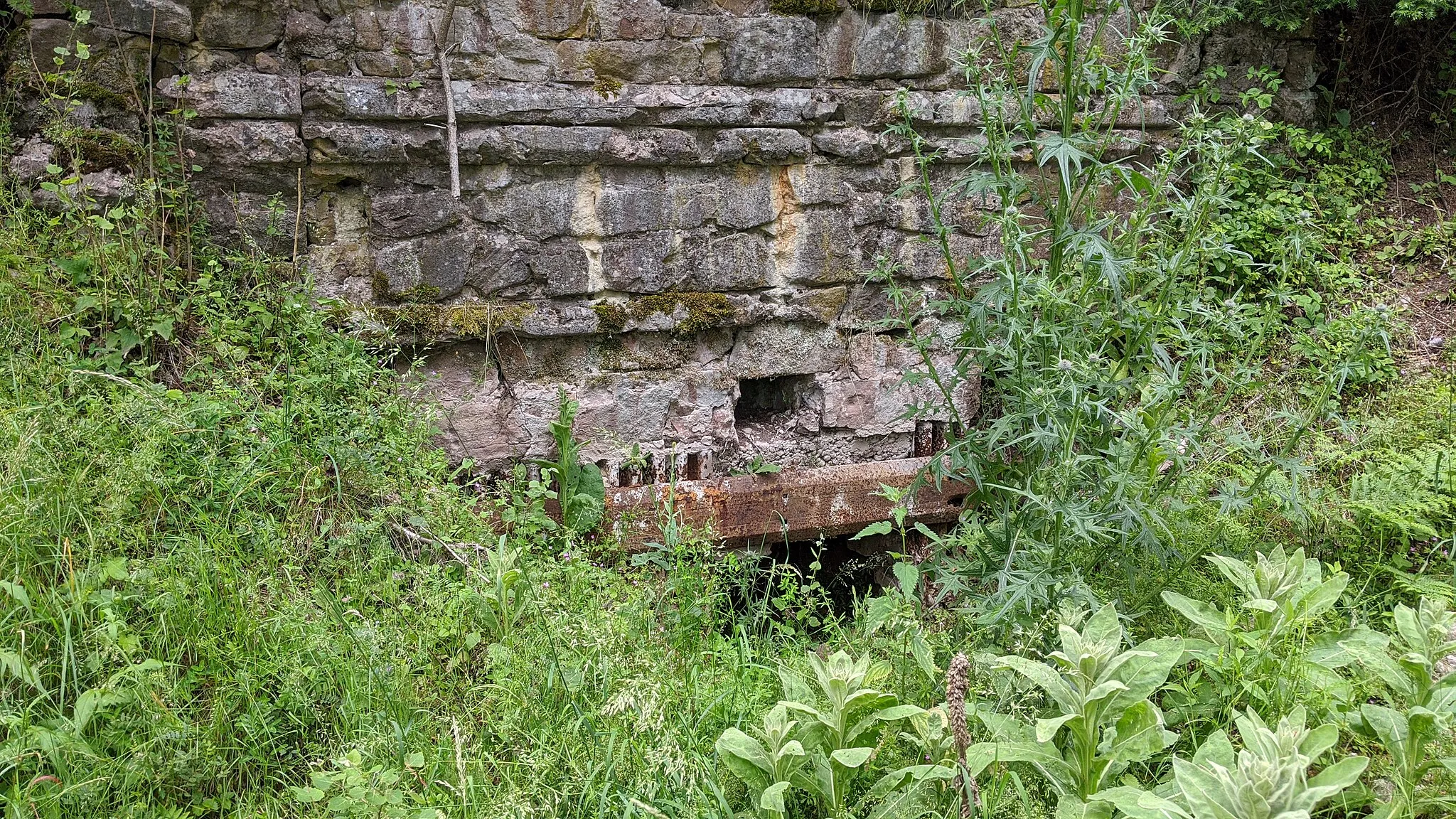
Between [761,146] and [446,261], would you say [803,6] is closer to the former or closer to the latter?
[761,146]

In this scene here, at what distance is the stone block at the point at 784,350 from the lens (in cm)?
421

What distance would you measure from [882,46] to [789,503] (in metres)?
2.07

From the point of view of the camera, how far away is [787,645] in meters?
2.88

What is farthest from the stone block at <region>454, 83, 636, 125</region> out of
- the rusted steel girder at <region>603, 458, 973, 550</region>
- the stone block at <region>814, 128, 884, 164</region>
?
the rusted steel girder at <region>603, 458, 973, 550</region>

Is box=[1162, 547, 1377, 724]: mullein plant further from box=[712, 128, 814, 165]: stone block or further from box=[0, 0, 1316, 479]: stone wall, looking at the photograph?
box=[712, 128, 814, 165]: stone block

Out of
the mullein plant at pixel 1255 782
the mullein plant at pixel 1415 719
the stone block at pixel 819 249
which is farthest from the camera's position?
the stone block at pixel 819 249

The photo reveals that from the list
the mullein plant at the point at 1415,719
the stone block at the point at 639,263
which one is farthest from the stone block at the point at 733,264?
the mullein plant at the point at 1415,719

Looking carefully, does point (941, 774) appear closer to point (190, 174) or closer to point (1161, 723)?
point (1161, 723)

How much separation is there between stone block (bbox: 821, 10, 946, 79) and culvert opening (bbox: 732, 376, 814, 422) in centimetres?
141

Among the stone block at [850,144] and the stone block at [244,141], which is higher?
the stone block at [850,144]

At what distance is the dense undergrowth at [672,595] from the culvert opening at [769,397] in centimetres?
108

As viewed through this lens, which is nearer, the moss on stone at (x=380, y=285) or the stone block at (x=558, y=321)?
the moss on stone at (x=380, y=285)

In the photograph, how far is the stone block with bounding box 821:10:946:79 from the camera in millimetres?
4035

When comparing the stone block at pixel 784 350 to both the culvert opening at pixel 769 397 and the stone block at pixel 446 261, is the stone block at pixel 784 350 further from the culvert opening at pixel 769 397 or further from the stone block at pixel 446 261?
the stone block at pixel 446 261
